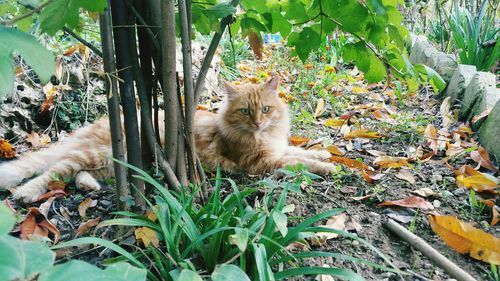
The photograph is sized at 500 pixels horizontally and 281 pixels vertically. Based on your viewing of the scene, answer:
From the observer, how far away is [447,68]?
428 cm

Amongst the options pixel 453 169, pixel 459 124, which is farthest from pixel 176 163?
pixel 459 124

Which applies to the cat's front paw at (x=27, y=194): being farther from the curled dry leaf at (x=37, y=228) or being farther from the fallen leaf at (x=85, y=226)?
the fallen leaf at (x=85, y=226)

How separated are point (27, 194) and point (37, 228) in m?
0.52

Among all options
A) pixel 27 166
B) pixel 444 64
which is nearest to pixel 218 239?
pixel 27 166

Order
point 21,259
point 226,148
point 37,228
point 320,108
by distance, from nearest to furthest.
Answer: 1. point 21,259
2. point 37,228
3. point 226,148
4. point 320,108

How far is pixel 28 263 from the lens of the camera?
1.11 ft

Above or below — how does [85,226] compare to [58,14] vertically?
below

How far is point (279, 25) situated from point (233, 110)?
1293 millimetres

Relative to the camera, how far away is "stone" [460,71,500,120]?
304 centimetres

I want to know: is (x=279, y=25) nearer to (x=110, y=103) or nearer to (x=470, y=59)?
(x=110, y=103)

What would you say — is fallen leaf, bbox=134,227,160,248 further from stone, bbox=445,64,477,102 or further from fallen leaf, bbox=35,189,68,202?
stone, bbox=445,64,477,102

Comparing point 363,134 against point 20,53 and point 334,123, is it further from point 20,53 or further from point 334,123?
point 20,53

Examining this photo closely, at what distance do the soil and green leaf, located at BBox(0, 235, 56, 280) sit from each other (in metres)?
1.21

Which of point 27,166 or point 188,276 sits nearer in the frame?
point 188,276
